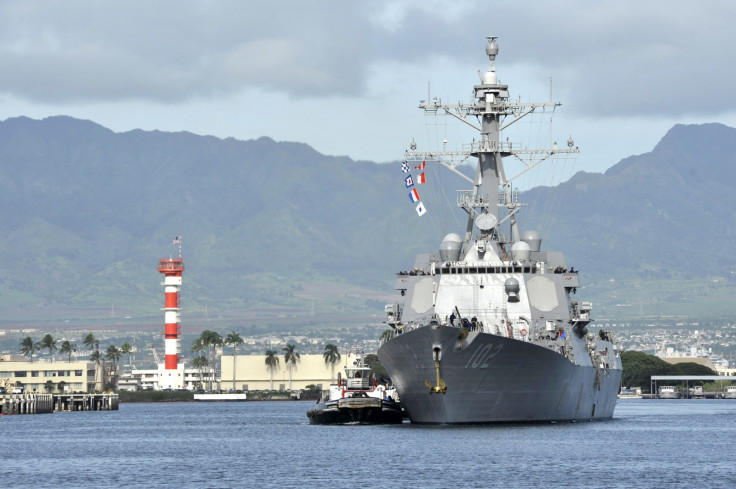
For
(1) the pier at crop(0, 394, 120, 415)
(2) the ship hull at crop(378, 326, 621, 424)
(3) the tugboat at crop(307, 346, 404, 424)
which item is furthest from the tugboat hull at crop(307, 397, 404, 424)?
(1) the pier at crop(0, 394, 120, 415)

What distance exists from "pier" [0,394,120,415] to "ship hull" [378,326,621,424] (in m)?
A: 65.8

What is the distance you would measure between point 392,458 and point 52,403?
89.8m

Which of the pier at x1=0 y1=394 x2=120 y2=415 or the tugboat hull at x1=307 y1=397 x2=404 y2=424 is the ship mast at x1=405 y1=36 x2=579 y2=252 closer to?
the tugboat hull at x1=307 y1=397 x2=404 y2=424

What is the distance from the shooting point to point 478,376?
203 feet

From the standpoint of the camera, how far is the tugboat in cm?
7612

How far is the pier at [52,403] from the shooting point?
408 feet

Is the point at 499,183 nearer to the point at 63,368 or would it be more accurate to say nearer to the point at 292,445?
the point at 292,445

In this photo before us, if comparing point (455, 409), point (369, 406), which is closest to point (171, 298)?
point (369, 406)

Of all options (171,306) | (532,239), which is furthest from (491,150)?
(171,306)

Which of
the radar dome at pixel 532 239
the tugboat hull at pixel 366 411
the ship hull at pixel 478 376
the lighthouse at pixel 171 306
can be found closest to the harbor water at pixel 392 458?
the ship hull at pixel 478 376

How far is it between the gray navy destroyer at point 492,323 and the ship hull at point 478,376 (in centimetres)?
6

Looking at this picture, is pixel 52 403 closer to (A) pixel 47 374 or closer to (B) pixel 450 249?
(A) pixel 47 374

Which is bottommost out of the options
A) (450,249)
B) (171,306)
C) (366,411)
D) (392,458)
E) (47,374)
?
(392,458)

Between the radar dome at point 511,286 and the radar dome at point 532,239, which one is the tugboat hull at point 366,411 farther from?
the radar dome at point 511,286
